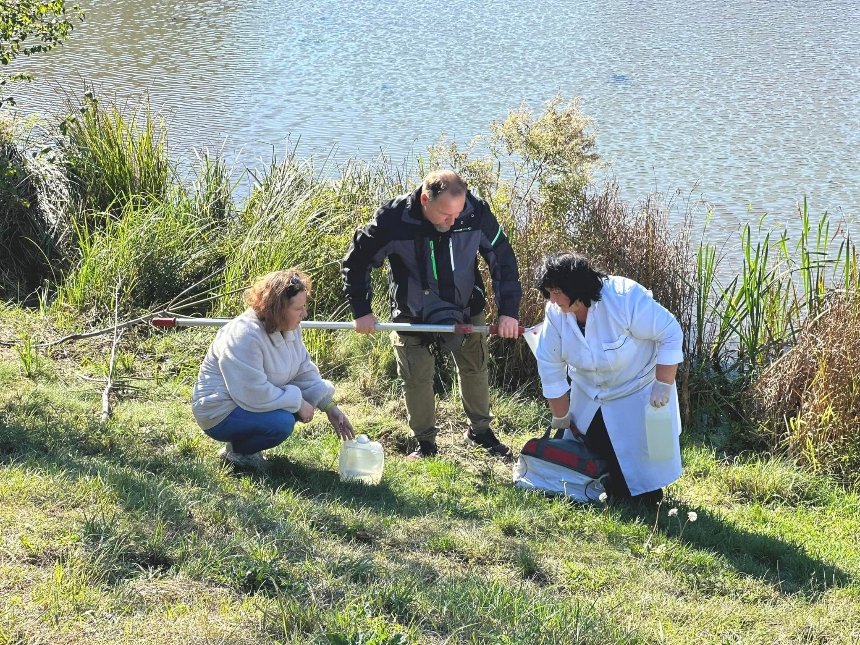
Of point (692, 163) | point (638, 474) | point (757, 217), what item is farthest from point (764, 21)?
point (638, 474)

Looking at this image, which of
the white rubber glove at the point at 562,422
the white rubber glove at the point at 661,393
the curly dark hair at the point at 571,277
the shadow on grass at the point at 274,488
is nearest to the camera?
the shadow on grass at the point at 274,488

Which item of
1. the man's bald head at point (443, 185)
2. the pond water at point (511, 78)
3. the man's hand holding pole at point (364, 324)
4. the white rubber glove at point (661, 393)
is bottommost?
the white rubber glove at point (661, 393)

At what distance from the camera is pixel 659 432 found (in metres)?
5.16

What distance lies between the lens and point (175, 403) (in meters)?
6.33

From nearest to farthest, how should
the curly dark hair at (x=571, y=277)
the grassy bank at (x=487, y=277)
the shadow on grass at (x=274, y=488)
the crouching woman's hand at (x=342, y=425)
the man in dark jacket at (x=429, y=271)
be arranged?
the shadow on grass at (x=274, y=488)
the curly dark hair at (x=571, y=277)
the crouching woman's hand at (x=342, y=425)
the man in dark jacket at (x=429, y=271)
the grassy bank at (x=487, y=277)

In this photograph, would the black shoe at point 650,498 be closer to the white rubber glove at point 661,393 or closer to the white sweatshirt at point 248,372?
the white rubber glove at point 661,393

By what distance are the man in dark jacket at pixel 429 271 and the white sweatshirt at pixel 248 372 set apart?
58 cm

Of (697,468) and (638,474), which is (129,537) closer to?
(638,474)

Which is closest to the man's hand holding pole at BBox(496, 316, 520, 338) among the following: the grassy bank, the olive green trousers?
the olive green trousers

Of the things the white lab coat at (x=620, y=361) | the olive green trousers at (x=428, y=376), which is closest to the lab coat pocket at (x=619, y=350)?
the white lab coat at (x=620, y=361)

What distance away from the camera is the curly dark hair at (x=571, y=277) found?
4941 mm

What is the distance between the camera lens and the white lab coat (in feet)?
16.4

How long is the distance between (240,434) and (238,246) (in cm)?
339

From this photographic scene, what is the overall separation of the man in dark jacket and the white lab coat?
1.51 feet
